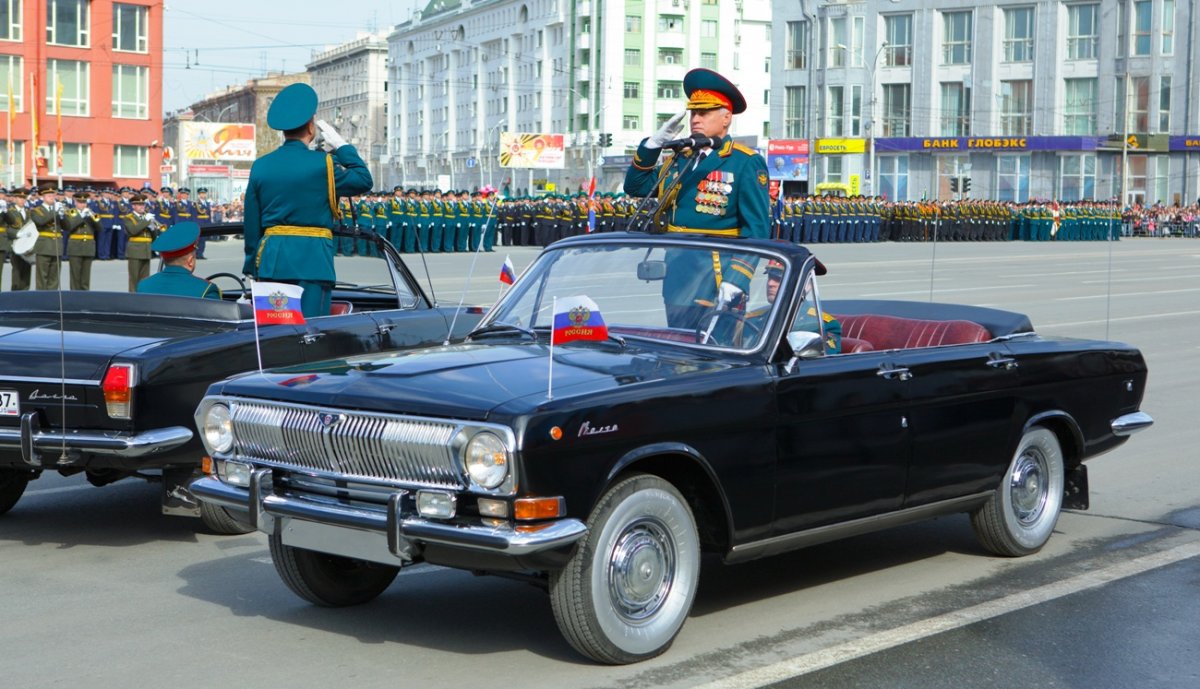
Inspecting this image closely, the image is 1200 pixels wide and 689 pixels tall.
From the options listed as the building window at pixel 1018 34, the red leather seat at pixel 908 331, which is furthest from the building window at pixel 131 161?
the red leather seat at pixel 908 331

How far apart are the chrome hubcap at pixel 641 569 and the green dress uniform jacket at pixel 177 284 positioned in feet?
12.7

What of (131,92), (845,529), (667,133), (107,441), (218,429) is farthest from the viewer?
(131,92)

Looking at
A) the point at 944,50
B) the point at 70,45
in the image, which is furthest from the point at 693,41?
the point at 70,45

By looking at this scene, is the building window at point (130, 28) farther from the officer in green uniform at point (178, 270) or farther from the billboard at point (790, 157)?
the officer in green uniform at point (178, 270)

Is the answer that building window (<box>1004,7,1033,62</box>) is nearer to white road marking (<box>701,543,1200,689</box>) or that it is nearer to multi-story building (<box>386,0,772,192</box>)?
multi-story building (<box>386,0,772,192</box>)

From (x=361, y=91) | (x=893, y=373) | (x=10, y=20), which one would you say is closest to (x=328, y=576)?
(x=893, y=373)

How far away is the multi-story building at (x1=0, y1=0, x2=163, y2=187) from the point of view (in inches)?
2835

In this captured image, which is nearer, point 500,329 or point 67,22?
point 500,329

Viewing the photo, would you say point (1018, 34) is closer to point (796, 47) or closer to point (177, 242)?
point (796, 47)

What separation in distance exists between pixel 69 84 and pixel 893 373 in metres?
73.6

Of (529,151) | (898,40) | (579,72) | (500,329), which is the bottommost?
(500,329)

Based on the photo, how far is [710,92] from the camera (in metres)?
7.69

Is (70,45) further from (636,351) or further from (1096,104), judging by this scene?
(636,351)

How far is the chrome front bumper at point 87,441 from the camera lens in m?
6.83
